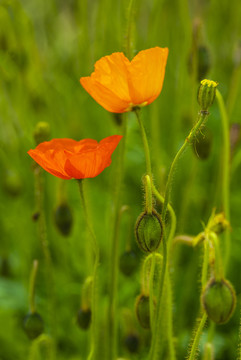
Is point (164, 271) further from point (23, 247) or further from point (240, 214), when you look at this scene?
point (240, 214)

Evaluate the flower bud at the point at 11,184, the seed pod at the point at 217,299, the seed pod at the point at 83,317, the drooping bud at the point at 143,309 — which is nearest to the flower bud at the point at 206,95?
the seed pod at the point at 217,299

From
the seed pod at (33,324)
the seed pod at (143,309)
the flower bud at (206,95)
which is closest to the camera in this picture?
the flower bud at (206,95)

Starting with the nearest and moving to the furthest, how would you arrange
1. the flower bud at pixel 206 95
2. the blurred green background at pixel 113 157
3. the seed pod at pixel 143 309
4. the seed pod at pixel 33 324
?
1. the flower bud at pixel 206 95
2. the seed pod at pixel 143 309
3. the seed pod at pixel 33 324
4. the blurred green background at pixel 113 157

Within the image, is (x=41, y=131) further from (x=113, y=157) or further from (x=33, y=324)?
(x=113, y=157)

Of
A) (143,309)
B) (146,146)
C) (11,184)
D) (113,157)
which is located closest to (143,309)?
(143,309)

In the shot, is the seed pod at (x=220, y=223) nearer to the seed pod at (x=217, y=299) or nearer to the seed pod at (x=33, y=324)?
the seed pod at (x=217, y=299)

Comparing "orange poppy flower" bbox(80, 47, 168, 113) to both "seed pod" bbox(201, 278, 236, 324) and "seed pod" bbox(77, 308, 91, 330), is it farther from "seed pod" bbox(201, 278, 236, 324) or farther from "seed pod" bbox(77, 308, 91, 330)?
"seed pod" bbox(77, 308, 91, 330)

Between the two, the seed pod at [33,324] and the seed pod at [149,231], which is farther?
the seed pod at [33,324]
